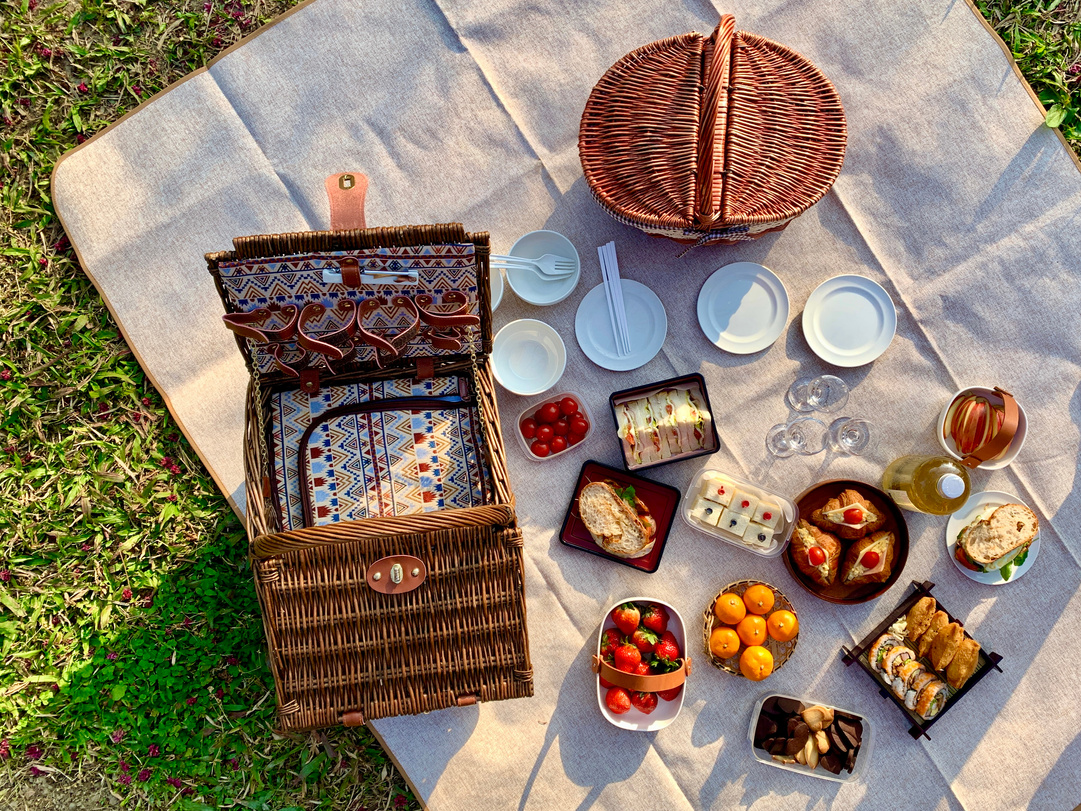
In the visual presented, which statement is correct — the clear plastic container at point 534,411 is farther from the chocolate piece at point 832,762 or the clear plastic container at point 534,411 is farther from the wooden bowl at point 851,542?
the chocolate piece at point 832,762

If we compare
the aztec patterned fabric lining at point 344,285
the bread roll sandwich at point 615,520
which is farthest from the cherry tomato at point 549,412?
the aztec patterned fabric lining at point 344,285

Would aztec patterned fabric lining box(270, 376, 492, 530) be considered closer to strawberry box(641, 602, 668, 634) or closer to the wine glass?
strawberry box(641, 602, 668, 634)

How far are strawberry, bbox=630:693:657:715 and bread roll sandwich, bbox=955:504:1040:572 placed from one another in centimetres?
124

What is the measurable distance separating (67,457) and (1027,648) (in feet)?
12.1

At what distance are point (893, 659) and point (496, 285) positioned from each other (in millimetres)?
1962

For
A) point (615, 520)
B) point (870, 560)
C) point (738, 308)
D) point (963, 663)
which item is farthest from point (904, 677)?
point (738, 308)

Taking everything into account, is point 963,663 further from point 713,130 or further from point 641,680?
point 713,130

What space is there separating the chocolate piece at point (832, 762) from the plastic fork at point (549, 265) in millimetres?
1982

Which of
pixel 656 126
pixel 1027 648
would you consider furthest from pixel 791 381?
pixel 1027 648

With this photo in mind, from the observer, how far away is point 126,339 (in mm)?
2580

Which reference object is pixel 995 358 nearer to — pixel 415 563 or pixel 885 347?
pixel 885 347

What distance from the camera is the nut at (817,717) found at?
242 centimetres

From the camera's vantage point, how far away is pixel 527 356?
253cm

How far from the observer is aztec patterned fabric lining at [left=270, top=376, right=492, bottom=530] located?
2195mm
